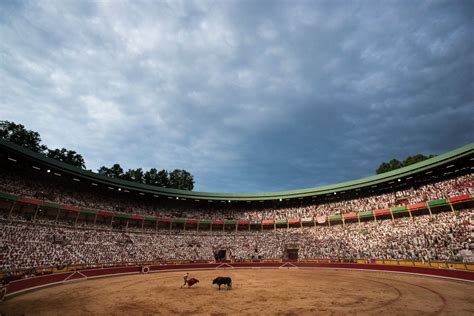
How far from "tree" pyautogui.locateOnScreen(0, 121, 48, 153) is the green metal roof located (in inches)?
1106

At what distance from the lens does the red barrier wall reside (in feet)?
69.2

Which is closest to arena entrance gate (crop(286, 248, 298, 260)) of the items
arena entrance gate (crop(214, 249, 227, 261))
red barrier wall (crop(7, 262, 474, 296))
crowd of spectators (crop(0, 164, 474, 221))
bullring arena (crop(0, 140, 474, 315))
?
bullring arena (crop(0, 140, 474, 315))

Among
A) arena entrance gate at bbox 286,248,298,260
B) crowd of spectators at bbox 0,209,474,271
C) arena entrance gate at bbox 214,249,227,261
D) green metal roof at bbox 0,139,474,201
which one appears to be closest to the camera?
crowd of spectators at bbox 0,209,474,271

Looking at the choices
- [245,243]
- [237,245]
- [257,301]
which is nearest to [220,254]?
[237,245]

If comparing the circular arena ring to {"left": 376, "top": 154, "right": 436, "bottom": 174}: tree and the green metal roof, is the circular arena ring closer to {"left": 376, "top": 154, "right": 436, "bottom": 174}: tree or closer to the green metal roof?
the green metal roof

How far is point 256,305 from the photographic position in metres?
14.6

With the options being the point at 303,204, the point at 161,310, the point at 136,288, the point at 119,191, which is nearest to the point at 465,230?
the point at 303,204

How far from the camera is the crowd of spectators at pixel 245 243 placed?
94.4 feet

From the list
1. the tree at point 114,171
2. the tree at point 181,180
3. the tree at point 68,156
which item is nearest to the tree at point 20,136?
the tree at point 68,156

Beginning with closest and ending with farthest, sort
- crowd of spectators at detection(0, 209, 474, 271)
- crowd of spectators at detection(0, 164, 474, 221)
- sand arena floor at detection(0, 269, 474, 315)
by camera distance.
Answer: sand arena floor at detection(0, 269, 474, 315), crowd of spectators at detection(0, 209, 474, 271), crowd of spectators at detection(0, 164, 474, 221)

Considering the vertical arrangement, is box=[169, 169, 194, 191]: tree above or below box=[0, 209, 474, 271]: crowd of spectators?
above

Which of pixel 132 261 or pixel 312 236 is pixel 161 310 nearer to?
pixel 132 261

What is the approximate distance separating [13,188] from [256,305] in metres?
38.9

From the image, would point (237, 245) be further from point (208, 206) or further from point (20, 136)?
point (20, 136)
